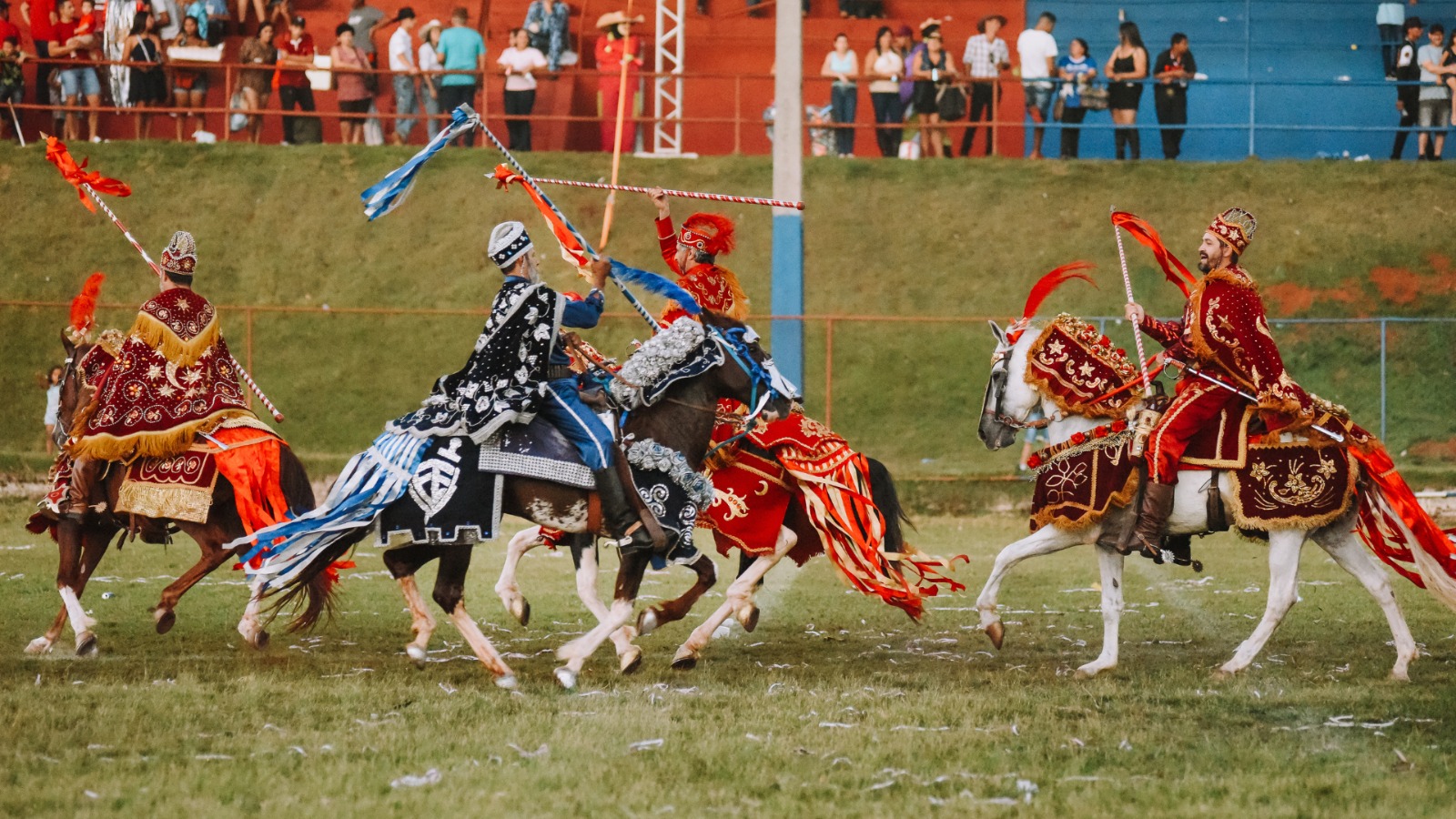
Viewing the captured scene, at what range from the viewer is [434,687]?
798 centimetres

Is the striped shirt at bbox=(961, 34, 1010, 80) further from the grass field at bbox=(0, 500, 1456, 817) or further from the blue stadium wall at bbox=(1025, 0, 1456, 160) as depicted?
the grass field at bbox=(0, 500, 1456, 817)

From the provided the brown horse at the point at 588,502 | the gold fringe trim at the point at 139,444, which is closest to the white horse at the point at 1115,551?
the brown horse at the point at 588,502

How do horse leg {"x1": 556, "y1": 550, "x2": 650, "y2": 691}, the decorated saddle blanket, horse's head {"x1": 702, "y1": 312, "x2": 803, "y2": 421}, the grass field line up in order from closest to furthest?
1. the grass field
2. the decorated saddle blanket
3. horse leg {"x1": 556, "y1": 550, "x2": 650, "y2": 691}
4. horse's head {"x1": 702, "y1": 312, "x2": 803, "y2": 421}

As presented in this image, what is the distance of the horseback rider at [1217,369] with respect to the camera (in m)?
8.62

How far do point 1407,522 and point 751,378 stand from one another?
346cm

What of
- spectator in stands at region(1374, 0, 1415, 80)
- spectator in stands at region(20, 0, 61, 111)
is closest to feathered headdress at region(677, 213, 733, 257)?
spectator in stands at region(20, 0, 61, 111)

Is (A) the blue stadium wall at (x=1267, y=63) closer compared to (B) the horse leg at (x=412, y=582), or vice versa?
(B) the horse leg at (x=412, y=582)

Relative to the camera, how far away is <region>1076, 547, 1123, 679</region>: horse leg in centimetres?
872

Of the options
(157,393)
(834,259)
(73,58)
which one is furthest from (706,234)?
(73,58)

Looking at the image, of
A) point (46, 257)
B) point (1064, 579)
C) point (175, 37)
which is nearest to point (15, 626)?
point (1064, 579)

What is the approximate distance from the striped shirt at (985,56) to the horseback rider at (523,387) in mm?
16006

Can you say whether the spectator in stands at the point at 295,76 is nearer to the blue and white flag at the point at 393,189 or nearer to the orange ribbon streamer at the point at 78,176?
the orange ribbon streamer at the point at 78,176

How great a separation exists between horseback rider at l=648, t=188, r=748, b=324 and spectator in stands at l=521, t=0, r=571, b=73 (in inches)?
570

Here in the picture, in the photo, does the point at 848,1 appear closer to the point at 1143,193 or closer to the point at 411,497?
the point at 1143,193
